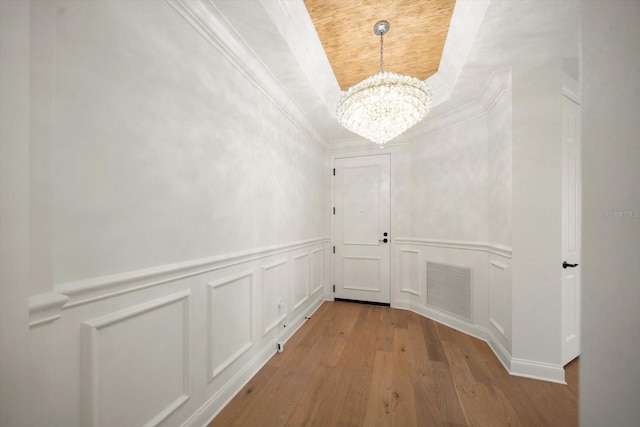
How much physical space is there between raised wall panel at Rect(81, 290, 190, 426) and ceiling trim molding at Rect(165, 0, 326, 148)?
1.64m

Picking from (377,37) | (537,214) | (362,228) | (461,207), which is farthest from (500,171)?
(362,228)

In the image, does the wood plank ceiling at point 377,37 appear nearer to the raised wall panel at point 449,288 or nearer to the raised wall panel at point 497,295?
the raised wall panel at point 497,295

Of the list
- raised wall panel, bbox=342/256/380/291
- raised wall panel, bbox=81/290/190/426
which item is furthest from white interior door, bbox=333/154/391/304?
raised wall panel, bbox=81/290/190/426

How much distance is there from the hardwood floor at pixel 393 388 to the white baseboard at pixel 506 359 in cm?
6

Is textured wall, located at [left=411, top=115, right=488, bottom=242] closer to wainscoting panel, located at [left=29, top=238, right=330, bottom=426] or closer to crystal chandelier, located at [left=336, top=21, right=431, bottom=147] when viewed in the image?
crystal chandelier, located at [left=336, top=21, right=431, bottom=147]

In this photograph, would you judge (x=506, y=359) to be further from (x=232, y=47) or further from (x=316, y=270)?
(x=232, y=47)

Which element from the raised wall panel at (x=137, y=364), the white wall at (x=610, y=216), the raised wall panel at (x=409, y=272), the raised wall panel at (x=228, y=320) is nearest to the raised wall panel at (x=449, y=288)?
the raised wall panel at (x=409, y=272)

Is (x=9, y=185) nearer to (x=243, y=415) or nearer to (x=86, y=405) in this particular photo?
(x=86, y=405)

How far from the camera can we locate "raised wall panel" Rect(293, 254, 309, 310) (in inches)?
120

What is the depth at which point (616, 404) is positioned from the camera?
511mm

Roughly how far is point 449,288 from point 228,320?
273 centimetres

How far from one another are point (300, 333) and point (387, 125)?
2.46m

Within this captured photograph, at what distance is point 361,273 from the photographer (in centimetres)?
406

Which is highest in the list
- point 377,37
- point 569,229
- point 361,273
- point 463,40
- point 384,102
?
point 377,37
